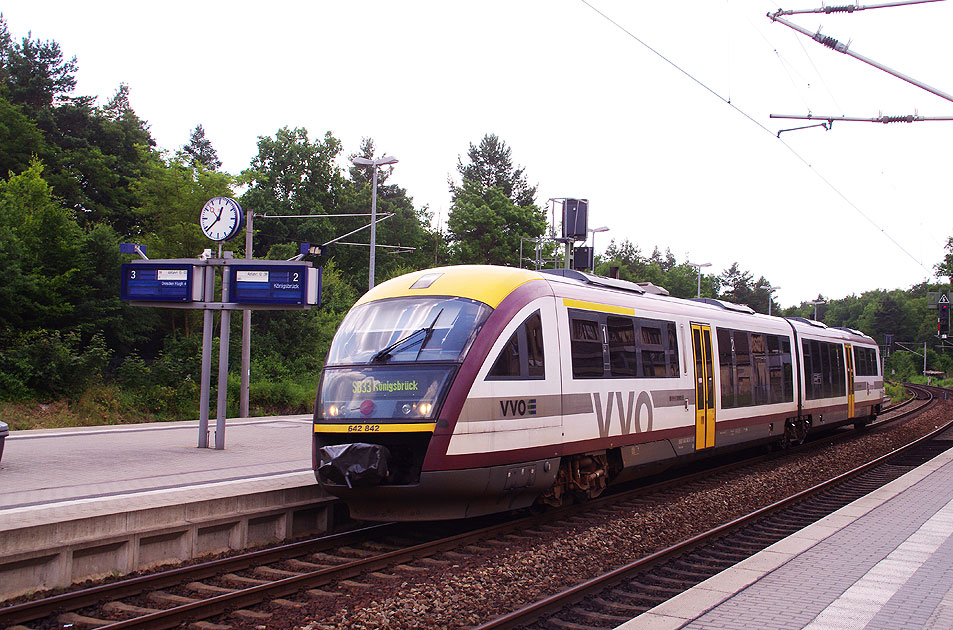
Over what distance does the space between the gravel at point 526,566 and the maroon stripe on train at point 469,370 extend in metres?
1.17

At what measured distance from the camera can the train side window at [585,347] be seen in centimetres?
1045

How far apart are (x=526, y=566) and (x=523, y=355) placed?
2.46 meters

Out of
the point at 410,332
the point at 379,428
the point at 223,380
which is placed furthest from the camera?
the point at 223,380

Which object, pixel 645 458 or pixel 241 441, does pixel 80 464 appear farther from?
pixel 645 458

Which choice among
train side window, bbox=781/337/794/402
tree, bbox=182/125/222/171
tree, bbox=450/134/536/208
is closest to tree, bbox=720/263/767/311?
tree, bbox=450/134/536/208

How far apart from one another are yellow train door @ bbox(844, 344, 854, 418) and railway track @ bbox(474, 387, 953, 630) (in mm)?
10026

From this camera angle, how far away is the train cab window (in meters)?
9.17

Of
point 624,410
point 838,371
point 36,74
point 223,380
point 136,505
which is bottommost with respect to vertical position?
point 136,505

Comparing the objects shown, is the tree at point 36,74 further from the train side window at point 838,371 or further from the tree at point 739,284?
the tree at point 739,284

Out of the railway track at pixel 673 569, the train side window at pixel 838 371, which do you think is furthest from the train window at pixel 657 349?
the train side window at pixel 838 371

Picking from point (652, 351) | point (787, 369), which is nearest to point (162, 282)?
point (652, 351)

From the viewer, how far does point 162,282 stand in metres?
14.4

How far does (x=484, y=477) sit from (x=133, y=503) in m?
3.70

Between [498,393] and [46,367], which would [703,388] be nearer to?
[498,393]
